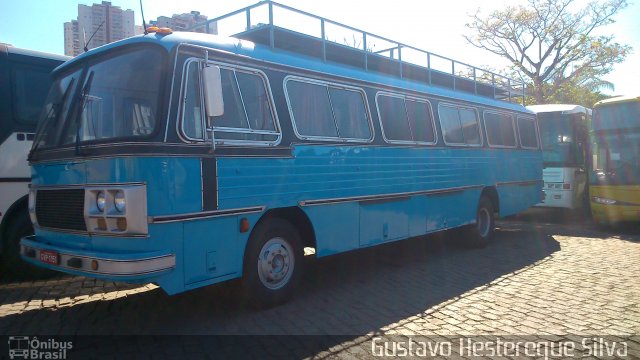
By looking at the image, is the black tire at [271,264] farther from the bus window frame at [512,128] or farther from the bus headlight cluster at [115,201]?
the bus window frame at [512,128]

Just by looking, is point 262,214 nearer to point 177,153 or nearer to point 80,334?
point 177,153

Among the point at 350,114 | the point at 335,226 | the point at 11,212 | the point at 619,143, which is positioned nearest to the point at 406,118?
the point at 350,114

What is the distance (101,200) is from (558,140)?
1319 centimetres

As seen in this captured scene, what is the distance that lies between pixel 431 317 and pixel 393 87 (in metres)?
3.59

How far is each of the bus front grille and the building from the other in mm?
2268

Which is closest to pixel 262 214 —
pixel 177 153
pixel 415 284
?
pixel 177 153

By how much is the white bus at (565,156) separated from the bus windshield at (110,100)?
462 inches

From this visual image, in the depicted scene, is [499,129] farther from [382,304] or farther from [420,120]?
[382,304]

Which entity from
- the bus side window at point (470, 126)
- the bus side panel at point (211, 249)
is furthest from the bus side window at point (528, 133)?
A: the bus side panel at point (211, 249)

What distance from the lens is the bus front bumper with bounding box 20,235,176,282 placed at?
388 centimetres

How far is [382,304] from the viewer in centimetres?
548

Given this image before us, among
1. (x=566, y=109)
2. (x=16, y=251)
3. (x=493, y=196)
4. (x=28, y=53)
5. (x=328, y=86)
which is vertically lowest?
(x=16, y=251)

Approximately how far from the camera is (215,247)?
4520 millimetres

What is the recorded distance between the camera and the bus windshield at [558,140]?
13.4 meters
